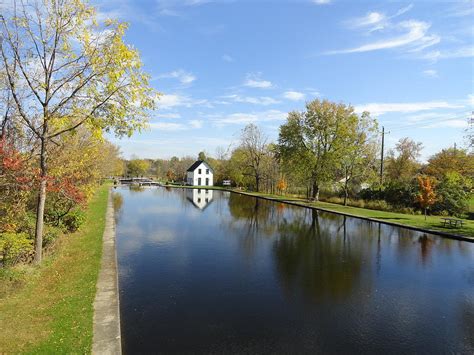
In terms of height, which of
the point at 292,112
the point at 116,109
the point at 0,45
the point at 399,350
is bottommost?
the point at 399,350

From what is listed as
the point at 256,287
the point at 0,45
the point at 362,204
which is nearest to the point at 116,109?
the point at 0,45

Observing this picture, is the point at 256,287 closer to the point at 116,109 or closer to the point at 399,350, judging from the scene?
the point at 399,350

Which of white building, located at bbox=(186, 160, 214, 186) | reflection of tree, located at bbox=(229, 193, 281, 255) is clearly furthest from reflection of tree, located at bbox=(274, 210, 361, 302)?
white building, located at bbox=(186, 160, 214, 186)

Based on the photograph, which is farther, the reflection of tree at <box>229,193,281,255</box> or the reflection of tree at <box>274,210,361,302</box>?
the reflection of tree at <box>229,193,281,255</box>

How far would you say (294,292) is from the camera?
32.1 feet

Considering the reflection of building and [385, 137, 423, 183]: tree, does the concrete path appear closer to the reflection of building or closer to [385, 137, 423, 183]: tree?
the reflection of building

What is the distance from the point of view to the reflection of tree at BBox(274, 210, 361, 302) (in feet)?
33.1

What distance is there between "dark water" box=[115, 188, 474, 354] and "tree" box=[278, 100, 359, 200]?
1682 cm

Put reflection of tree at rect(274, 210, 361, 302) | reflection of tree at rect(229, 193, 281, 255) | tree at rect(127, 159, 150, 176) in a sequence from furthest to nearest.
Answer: tree at rect(127, 159, 150, 176), reflection of tree at rect(229, 193, 281, 255), reflection of tree at rect(274, 210, 361, 302)

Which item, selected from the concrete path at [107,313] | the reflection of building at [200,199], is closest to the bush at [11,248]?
the concrete path at [107,313]

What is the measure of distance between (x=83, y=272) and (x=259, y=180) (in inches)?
1807

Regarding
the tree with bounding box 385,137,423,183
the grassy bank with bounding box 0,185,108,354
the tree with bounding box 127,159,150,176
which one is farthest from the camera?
the tree with bounding box 127,159,150,176

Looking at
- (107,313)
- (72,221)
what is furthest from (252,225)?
(107,313)

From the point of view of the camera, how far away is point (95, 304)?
26.0 feet
